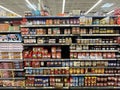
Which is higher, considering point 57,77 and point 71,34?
point 71,34

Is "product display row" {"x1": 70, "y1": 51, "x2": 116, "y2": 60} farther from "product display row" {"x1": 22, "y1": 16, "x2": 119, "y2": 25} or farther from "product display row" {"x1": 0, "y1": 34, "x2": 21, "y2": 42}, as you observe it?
"product display row" {"x1": 0, "y1": 34, "x2": 21, "y2": 42}

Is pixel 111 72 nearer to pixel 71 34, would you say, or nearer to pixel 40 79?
pixel 71 34

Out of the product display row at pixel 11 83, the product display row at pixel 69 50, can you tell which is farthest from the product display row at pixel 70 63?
the product display row at pixel 11 83

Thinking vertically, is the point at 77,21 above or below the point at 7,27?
above

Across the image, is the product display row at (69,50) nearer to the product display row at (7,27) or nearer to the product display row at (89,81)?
the product display row at (89,81)

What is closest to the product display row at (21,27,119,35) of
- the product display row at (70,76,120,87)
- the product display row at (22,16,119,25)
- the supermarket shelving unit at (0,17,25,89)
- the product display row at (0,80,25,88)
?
the product display row at (22,16,119,25)

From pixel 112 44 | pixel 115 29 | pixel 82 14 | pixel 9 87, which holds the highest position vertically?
pixel 82 14

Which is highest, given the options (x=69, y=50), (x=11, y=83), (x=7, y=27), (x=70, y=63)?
(x=7, y=27)

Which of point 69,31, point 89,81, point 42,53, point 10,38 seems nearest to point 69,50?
point 69,31

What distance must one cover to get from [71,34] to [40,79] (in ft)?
4.75

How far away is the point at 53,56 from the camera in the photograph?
195 inches

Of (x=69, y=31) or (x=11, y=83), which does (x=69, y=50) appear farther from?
(x=11, y=83)

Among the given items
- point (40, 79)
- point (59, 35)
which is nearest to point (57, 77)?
point (40, 79)

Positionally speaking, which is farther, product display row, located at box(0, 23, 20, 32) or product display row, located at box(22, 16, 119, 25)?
product display row, located at box(0, 23, 20, 32)
